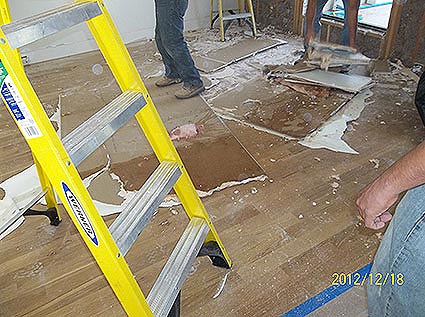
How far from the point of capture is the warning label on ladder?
2.46 feet

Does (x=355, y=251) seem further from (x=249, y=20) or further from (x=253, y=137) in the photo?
(x=249, y=20)

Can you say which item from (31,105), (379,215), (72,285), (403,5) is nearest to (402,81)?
(403,5)

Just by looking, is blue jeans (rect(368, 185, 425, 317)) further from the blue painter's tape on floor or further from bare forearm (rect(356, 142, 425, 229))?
the blue painter's tape on floor

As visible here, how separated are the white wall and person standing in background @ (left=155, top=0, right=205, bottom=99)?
1.26m

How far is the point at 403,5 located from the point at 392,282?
3004 mm

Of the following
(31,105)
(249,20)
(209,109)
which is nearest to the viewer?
(31,105)

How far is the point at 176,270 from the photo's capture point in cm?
115

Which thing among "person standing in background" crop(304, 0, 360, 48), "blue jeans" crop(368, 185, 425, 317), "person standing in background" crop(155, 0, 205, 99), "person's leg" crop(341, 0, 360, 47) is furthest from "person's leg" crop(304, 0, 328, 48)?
"blue jeans" crop(368, 185, 425, 317)

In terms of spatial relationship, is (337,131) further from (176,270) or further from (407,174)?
(407,174)

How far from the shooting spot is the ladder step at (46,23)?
2.54ft

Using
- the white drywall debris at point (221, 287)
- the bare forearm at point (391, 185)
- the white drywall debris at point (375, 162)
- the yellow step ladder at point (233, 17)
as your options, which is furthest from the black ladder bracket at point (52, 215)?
the yellow step ladder at point (233, 17)

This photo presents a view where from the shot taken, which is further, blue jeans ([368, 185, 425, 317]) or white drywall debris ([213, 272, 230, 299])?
white drywall debris ([213, 272, 230, 299])

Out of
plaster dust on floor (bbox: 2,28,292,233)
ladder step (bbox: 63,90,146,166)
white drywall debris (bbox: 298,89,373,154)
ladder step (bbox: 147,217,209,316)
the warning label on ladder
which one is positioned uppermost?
the warning label on ladder

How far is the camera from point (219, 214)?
1774mm
